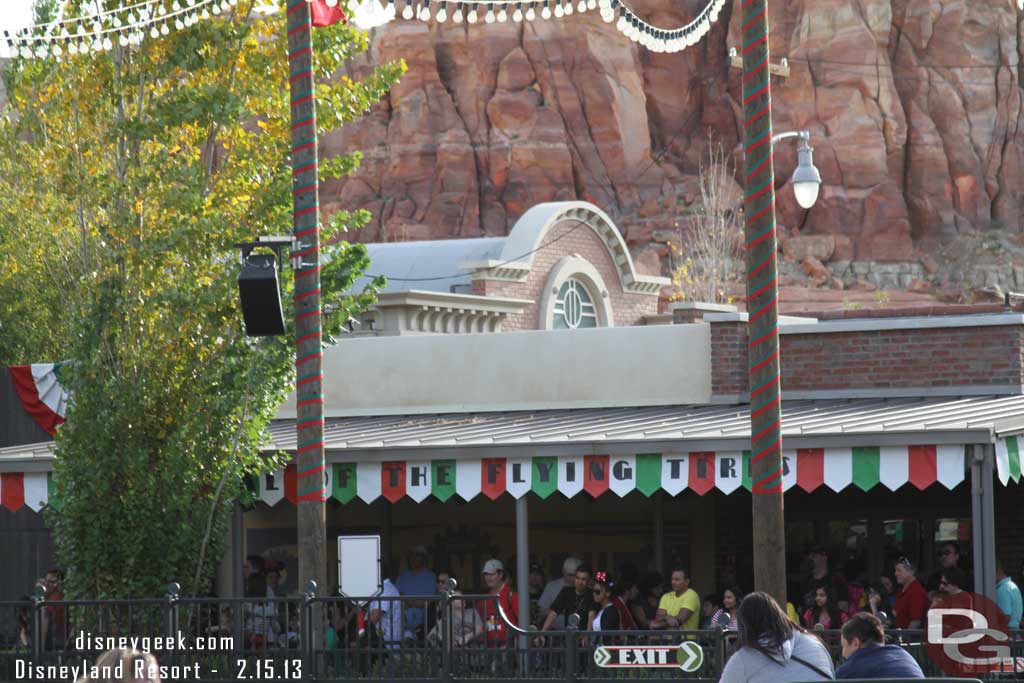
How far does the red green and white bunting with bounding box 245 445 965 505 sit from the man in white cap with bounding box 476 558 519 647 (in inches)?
30.8

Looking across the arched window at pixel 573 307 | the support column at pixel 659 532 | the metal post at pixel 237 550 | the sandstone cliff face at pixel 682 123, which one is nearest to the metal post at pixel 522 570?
the metal post at pixel 237 550

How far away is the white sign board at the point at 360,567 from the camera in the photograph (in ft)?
46.6

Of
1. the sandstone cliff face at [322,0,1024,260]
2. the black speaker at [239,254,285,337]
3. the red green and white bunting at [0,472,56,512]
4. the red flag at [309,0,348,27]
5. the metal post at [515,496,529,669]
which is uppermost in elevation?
the sandstone cliff face at [322,0,1024,260]

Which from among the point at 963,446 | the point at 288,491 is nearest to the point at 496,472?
the point at 288,491

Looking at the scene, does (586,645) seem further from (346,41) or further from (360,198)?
(360,198)

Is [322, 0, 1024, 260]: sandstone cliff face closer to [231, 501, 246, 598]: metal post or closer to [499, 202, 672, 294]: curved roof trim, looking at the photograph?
[499, 202, 672, 294]: curved roof trim

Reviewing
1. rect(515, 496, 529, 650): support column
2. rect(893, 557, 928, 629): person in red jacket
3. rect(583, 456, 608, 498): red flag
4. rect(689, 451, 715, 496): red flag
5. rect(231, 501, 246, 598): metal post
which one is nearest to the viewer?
rect(893, 557, 928, 629): person in red jacket

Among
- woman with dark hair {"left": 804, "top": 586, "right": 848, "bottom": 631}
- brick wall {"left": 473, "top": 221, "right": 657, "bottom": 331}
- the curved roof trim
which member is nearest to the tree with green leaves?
woman with dark hair {"left": 804, "top": 586, "right": 848, "bottom": 631}

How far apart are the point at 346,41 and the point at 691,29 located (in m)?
4.41

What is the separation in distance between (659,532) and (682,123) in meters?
63.5

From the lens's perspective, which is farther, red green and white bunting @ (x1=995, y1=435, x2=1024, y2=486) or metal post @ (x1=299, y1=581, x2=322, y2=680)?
red green and white bunting @ (x1=995, y1=435, x2=1024, y2=486)

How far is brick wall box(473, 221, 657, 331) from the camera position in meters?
31.6

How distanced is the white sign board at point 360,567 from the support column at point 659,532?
6.99 metres

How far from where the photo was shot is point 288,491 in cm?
1730
